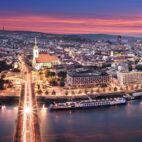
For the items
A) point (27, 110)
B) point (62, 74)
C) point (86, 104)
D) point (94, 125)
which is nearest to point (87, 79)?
point (62, 74)

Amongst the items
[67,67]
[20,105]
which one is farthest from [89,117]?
[67,67]

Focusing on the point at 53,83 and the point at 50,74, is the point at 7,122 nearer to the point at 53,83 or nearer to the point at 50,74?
the point at 53,83

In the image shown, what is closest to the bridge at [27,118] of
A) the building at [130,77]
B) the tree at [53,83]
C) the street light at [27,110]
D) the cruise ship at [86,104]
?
the street light at [27,110]

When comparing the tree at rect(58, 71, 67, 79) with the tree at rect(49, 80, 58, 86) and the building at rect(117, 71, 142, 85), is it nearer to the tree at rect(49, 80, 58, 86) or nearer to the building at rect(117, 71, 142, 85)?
the tree at rect(49, 80, 58, 86)

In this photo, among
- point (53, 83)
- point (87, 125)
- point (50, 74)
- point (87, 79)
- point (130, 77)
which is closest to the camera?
point (87, 125)

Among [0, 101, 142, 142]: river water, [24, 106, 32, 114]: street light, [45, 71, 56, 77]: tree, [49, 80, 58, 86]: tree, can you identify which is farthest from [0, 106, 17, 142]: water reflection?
[45, 71, 56, 77]: tree

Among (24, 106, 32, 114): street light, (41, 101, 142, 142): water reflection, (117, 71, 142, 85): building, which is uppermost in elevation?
(117, 71, 142, 85): building

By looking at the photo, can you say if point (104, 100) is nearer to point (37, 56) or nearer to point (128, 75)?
point (128, 75)
